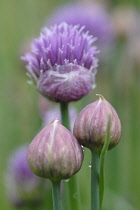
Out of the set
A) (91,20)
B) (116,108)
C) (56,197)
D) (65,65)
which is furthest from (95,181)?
(91,20)

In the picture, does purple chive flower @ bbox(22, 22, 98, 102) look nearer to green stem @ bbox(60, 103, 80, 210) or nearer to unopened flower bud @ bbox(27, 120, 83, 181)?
green stem @ bbox(60, 103, 80, 210)

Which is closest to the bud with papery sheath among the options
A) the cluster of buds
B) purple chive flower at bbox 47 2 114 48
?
the cluster of buds

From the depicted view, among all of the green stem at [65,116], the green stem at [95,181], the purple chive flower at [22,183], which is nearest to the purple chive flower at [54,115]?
the purple chive flower at [22,183]

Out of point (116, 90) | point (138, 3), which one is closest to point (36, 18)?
point (138, 3)

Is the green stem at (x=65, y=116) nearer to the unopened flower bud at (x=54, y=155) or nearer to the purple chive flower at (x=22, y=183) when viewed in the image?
the unopened flower bud at (x=54, y=155)

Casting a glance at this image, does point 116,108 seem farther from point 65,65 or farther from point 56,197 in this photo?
point 56,197
